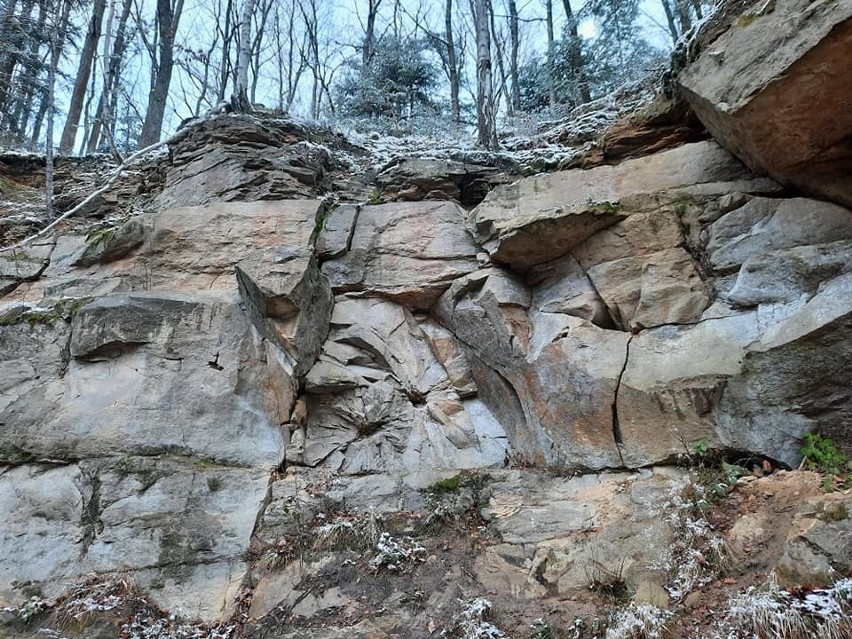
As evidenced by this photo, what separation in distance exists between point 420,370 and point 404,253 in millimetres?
1919

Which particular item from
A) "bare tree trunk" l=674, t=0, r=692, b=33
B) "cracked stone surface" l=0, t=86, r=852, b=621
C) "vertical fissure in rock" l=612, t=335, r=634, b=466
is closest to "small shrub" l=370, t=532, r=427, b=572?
"cracked stone surface" l=0, t=86, r=852, b=621

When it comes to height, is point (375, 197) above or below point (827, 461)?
above

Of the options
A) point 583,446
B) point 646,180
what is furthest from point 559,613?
point 646,180

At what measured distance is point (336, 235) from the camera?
834 cm

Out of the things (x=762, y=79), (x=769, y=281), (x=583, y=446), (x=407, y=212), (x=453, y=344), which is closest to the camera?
(x=762, y=79)

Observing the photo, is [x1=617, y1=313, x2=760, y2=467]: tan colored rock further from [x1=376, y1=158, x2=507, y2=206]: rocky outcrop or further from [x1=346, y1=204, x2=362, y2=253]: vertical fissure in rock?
[x1=346, y1=204, x2=362, y2=253]: vertical fissure in rock

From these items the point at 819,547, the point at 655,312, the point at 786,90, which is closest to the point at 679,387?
the point at 655,312

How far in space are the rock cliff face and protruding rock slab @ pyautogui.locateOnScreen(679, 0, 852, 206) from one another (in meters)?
0.05

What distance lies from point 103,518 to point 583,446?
18.0 ft

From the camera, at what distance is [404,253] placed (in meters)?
8.16

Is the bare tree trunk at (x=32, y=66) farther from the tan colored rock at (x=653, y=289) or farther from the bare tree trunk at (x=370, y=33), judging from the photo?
the tan colored rock at (x=653, y=289)

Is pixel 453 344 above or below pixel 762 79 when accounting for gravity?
below

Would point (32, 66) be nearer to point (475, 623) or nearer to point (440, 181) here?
point (440, 181)

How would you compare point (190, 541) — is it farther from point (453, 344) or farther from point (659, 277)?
point (659, 277)
